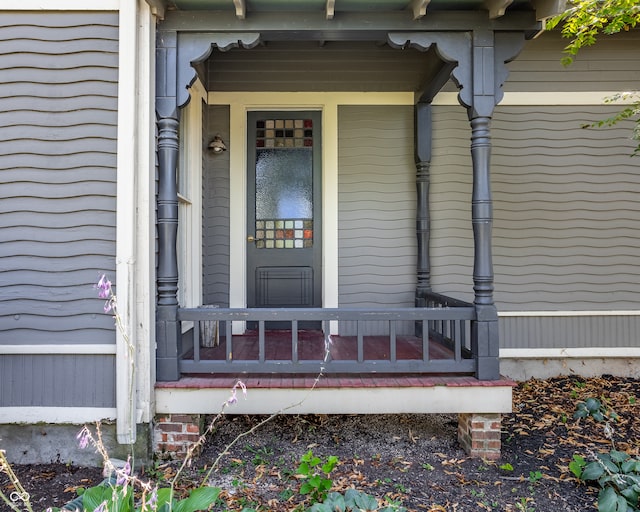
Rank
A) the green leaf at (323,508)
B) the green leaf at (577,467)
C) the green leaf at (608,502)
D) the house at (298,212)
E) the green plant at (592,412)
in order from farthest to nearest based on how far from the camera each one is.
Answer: the green plant at (592,412) → the house at (298,212) → the green leaf at (577,467) → the green leaf at (608,502) → the green leaf at (323,508)

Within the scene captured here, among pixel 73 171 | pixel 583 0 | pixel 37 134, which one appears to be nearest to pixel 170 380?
pixel 73 171

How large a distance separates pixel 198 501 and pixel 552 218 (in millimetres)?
4089

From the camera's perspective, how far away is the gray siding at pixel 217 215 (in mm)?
4121

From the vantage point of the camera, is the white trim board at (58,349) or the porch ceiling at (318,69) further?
the porch ceiling at (318,69)

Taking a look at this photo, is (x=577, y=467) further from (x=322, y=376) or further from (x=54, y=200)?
(x=54, y=200)

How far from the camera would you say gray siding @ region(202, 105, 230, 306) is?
4.12 meters

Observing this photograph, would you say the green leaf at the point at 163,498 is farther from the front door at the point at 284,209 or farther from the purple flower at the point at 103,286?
the front door at the point at 284,209

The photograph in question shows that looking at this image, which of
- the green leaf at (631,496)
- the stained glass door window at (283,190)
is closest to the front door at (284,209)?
the stained glass door window at (283,190)

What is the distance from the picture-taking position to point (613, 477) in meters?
2.33

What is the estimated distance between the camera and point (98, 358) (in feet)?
8.71

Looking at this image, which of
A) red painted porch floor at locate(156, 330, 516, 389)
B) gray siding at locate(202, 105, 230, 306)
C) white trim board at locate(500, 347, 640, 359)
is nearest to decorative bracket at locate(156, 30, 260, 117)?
gray siding at locate(202, 105, 230, 306)

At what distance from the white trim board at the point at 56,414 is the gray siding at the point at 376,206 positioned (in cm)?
230

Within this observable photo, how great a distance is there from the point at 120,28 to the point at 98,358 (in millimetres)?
2125

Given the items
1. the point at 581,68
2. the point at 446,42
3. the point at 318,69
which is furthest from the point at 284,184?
the point at 581,68
